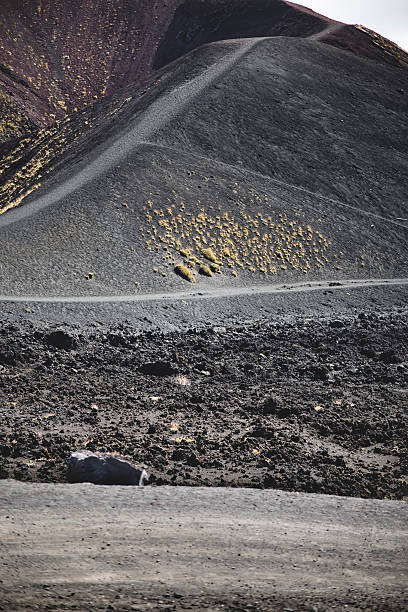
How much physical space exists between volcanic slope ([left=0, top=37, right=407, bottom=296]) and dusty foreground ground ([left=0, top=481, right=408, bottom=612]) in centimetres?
1866

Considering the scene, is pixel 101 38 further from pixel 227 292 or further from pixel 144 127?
pixel 227 292

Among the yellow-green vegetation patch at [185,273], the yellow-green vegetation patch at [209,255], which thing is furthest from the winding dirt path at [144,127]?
the yellow-green vegetation patch at [209,255]

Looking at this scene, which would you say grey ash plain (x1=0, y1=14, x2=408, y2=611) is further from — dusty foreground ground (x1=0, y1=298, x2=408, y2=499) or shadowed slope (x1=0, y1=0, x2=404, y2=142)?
shadowed slope (x1=0, y1=0, x2=404, y2=142)

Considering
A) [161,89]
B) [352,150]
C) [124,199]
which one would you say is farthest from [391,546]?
[161,89]

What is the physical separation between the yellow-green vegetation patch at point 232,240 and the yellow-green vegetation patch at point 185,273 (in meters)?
0.16

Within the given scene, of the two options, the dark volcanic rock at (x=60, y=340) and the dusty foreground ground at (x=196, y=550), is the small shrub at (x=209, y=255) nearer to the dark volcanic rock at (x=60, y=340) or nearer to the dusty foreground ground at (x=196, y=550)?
the dark volcanic rock at (x=60, y=340)

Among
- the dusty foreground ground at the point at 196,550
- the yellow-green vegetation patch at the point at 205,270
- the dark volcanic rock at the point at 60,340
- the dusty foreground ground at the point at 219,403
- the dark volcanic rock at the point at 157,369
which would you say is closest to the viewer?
the dusty foreground ground at the point at 196,550

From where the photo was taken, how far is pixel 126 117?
5472 centimetres

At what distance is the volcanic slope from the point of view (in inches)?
1351

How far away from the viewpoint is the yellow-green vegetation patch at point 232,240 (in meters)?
37.8

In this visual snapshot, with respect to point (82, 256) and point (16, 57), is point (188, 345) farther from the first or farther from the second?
point (16, 57)

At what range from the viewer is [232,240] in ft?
134

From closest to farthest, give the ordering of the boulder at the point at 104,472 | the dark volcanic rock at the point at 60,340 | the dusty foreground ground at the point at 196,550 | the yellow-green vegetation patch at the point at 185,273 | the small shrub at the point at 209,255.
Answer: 1. the dusty foreground ground at the point at 196,550
2. the boulder at the point at 104,472
3. the dark volcanic rock at the point at 60,340
4. the yellow-green vegetation patch at the point at 185,273
5. the small shrub at the point at 209,255

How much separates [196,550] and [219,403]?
10255mm
